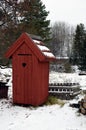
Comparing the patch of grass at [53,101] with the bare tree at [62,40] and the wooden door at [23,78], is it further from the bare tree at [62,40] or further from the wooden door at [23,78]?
the bare tree at [62,40]

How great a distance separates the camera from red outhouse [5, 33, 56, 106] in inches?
386

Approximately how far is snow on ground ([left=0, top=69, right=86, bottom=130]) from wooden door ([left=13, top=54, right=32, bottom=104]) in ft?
1.35

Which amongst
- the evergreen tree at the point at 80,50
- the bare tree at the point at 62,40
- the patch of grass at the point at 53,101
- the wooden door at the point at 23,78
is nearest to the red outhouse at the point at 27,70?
the wooden door at the point at 23,78

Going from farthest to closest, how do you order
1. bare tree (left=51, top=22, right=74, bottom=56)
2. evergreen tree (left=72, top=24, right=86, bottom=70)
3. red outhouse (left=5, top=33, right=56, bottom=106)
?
bare tree (left=51, top=22, right=74, bottom=56) → evergreen tree (left=72, top=24, right=86, bottom=70) → red outhouse (left=5, top=33, right=56, bottom=106)

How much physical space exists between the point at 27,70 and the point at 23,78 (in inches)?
15.5

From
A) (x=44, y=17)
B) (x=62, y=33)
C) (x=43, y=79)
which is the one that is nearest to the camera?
(x=43, y=79)

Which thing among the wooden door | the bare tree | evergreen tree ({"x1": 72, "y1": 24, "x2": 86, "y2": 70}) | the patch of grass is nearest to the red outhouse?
the wooden door

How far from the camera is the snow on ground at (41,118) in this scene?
790 cm

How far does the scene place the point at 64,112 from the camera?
9.03 m

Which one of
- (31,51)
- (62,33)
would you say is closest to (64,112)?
(31,51)

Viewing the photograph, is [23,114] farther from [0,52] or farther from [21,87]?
[0,52]

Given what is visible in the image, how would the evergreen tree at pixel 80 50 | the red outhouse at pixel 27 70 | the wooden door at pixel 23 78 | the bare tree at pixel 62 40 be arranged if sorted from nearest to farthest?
→ the red outhouse at pixel 27 70 < the wooden door at pixel 23 78 < the evergreen tree at pixel 80 50 < the bare tree at pixel 62 40

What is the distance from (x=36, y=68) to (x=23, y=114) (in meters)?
1.85

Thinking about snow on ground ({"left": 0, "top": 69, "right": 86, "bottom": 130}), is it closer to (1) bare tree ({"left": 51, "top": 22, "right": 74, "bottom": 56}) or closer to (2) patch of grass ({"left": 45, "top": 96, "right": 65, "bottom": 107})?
(2) patch of grass ({"left": 45, "top": 96, "right": 65, "bottom": 107})
